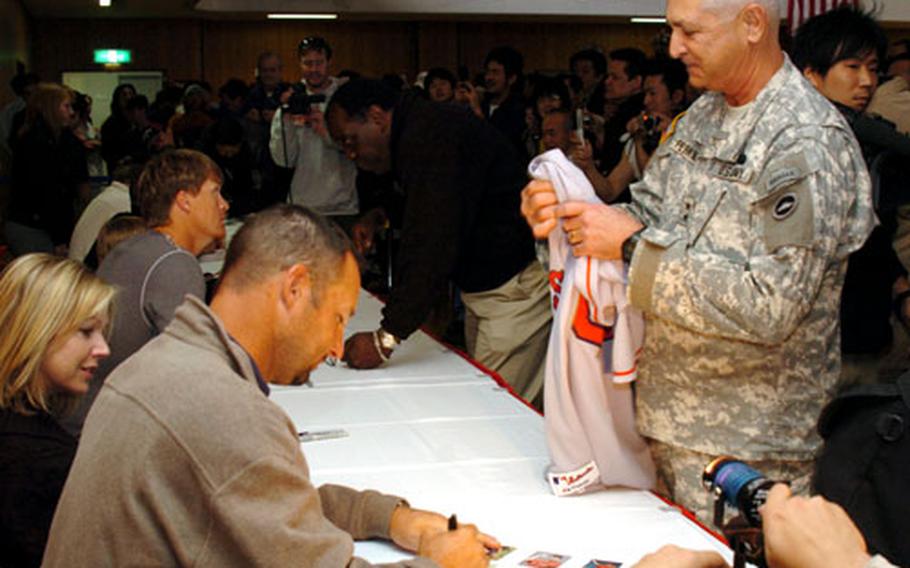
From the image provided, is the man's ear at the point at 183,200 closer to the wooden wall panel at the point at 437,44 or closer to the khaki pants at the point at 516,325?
the khaki pants at the point at 516,325

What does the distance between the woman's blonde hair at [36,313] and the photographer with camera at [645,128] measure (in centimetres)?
308

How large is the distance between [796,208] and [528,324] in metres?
1.78

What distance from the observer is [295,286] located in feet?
5.56

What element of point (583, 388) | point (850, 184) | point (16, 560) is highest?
point (850, 184)

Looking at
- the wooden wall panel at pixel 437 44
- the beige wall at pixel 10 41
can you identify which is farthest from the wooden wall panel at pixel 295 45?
the beige wall at pixel 10 41

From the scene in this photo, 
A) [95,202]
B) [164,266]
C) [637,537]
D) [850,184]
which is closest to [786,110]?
[850,184]

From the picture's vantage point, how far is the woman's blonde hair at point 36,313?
2285 mm

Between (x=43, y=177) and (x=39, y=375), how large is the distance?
4.96 m

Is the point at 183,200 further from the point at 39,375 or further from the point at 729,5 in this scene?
the point at 729,5

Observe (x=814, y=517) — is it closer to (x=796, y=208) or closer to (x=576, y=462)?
(x=796, y=208)

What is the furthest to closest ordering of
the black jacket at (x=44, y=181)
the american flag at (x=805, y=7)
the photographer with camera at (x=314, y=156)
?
the black jacket at (x=44, y=181)
the photographer with camera at (x=314, y=156)
the american flag at (x=805, y=7)

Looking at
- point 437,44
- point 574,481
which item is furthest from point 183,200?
point 437,44

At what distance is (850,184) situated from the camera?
2.16 m

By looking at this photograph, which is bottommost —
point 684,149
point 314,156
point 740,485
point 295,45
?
point 740,485
